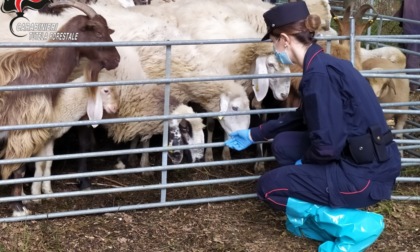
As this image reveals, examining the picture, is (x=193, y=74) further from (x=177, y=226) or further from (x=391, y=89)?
(x=391, y=89)

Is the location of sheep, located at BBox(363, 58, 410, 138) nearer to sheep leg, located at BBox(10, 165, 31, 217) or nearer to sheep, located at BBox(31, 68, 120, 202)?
sheep, located at BBox(31, 68, 120, 202)

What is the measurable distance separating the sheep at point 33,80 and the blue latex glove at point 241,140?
126cm

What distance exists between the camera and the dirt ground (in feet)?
15.4

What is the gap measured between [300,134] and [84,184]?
80.1 inches

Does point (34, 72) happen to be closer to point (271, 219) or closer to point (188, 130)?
point (188, 130)

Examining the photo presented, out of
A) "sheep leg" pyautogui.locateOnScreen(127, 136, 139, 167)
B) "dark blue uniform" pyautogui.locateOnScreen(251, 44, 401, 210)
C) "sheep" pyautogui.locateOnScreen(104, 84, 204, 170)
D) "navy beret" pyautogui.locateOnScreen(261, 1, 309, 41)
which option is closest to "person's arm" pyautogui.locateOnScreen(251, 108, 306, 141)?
"dark blue uniform" pyautogui.locateOnScreen(251, 44, 401, 210)

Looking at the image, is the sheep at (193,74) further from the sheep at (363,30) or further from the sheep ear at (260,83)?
the sheep at (363,30)

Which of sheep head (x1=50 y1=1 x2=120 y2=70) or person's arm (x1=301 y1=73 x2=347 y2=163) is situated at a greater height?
sheep head (x1=50 y1=1 x2=120 y2=70)

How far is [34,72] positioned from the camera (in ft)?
17.1

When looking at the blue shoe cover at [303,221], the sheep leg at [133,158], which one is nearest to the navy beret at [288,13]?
the blue shoe cover at [303,221]

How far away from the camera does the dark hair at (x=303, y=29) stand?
418cm

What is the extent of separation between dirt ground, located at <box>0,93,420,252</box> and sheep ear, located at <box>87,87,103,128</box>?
665mm

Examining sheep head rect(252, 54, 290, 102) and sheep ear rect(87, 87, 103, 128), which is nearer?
sheep ear rect(87, 87, 103, 128)

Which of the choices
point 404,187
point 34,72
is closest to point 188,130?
point 34,72
